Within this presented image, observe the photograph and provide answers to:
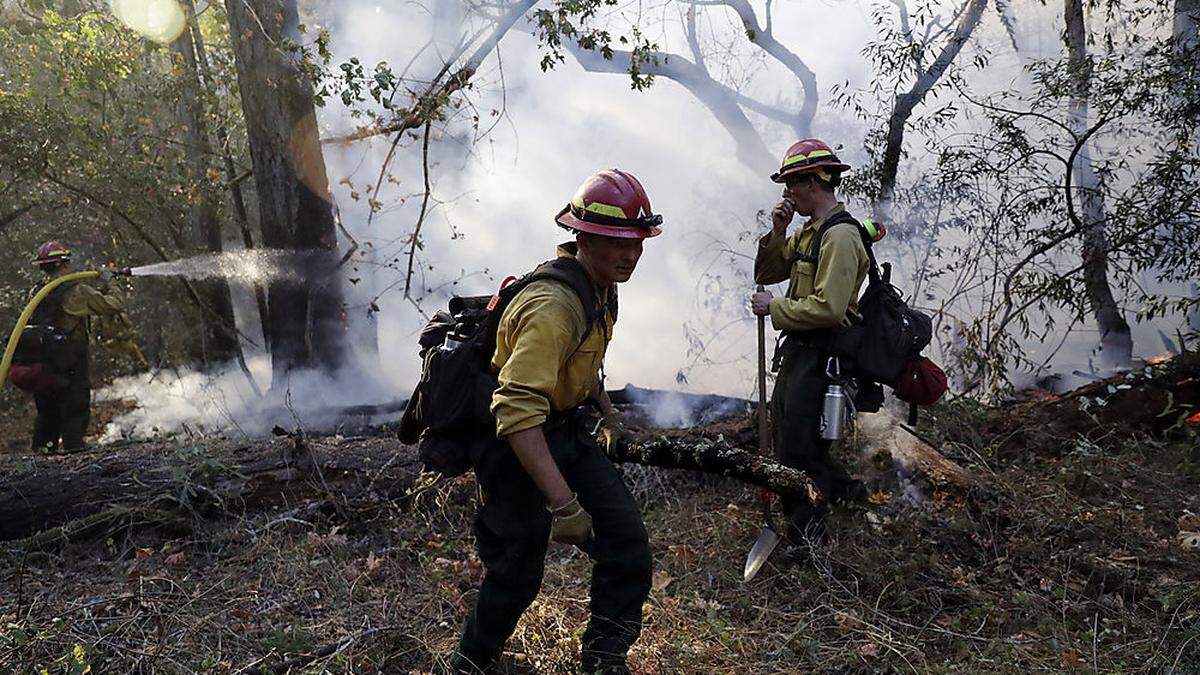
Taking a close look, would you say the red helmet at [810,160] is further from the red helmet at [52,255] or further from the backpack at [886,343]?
the red helmet at [52,255]

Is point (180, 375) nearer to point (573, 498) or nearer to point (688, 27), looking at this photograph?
point (688, 27)

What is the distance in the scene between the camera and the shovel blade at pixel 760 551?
4.11m

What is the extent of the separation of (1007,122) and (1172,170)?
4.20 ft

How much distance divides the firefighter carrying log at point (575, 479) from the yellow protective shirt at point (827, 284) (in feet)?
4.28

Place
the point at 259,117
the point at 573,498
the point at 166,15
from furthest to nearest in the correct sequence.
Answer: the point at 166,15 < the point at 259,117 < the point at 573,498

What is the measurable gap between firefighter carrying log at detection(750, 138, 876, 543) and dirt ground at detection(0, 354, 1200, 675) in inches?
12.3

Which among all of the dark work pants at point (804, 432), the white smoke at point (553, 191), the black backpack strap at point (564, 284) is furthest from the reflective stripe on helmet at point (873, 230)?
the white smoke at point (553, 191)

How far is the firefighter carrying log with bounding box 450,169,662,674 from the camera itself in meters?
2.70

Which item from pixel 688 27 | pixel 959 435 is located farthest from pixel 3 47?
pixel 959 435

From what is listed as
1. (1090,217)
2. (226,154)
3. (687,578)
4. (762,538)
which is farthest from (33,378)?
(1090,217)

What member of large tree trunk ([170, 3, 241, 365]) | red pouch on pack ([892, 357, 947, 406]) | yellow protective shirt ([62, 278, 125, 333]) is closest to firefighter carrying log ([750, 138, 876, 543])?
red pouch on pack ([892, 357, 947, 406])

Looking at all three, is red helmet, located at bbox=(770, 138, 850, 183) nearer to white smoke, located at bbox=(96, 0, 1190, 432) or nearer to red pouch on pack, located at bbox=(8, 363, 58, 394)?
white smoke, located at bbox=(96, 0, 1190, 432)

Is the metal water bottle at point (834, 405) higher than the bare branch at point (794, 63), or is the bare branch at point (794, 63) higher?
the bare branch at point (794, 63)

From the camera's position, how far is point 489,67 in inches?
436
